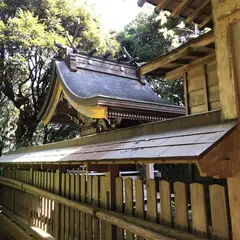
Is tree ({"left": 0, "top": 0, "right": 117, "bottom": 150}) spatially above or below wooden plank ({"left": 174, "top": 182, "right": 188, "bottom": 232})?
above

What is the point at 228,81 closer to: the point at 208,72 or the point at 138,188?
the point at 138,188

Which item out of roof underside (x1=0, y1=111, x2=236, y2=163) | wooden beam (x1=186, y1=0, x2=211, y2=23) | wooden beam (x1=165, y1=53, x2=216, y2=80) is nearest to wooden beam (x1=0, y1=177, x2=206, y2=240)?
roof underside (x1=0, y1=111, x2=236, y2=163)

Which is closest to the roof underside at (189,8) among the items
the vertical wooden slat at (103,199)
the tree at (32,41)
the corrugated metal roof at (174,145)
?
the corrugated metal roof at (174,145)

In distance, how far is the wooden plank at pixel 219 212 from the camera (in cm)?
197

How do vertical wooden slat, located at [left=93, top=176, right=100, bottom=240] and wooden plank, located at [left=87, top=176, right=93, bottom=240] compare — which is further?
wooden plank, located at [left=87, top=176, right=93, bottom=240]

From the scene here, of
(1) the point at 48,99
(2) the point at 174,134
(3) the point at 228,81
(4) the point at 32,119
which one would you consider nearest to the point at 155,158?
(2) the point at 174,134

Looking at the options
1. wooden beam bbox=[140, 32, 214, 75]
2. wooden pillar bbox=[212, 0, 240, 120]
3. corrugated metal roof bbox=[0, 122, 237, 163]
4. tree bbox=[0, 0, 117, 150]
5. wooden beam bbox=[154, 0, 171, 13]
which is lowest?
corrugated metal roof bbox=[0, 122, 237, 163]

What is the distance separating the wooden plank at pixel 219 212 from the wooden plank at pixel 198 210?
9 cm

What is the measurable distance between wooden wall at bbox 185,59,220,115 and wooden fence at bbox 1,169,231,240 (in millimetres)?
1580

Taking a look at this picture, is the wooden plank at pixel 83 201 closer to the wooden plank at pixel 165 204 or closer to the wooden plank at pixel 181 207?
the wooden plank at pixel 165 204

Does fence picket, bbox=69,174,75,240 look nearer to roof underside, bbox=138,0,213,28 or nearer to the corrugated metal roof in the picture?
the corrugated metal roof

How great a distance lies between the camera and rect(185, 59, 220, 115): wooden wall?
457 centimetres

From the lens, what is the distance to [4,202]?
30.6 feet

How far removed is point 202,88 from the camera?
4.88m
